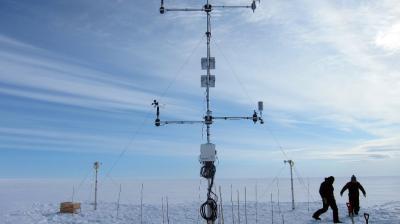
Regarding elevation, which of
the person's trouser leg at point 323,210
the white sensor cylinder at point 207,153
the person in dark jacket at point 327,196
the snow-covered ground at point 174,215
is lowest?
the snow-covered ground at point 174,215

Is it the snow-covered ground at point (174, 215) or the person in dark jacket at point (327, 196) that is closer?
the person in dark jacket at point (327, 196)

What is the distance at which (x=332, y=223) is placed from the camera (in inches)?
680

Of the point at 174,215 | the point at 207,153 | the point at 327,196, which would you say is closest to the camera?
the point at 207,153

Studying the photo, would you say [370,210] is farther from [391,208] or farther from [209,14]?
[209,14]

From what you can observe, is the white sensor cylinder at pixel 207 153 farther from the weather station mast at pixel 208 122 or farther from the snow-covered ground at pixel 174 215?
the snow-covered ground at pixel 174 215

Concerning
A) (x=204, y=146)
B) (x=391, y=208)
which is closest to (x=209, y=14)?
(x=204, y=146)

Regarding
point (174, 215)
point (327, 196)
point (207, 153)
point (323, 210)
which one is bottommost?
point (174, 215)

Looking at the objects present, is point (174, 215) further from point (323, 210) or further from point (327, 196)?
point (327, 196)

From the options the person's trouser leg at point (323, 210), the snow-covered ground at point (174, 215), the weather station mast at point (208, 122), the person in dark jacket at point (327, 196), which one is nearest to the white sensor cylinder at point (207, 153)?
the weather station mast at point (208, 122)

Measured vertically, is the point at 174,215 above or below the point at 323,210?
below

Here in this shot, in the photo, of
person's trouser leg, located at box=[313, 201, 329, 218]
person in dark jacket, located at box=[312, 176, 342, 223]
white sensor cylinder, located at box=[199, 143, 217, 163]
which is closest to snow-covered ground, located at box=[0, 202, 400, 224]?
person's trouser leg, located at box=[313, 201, 329, 218]

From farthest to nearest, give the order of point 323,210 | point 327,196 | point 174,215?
point 174,215
point 323,210
point 327,196

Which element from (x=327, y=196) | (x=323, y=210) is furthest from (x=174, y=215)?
(x=327, y=196)

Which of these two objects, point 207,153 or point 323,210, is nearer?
point 207,153
